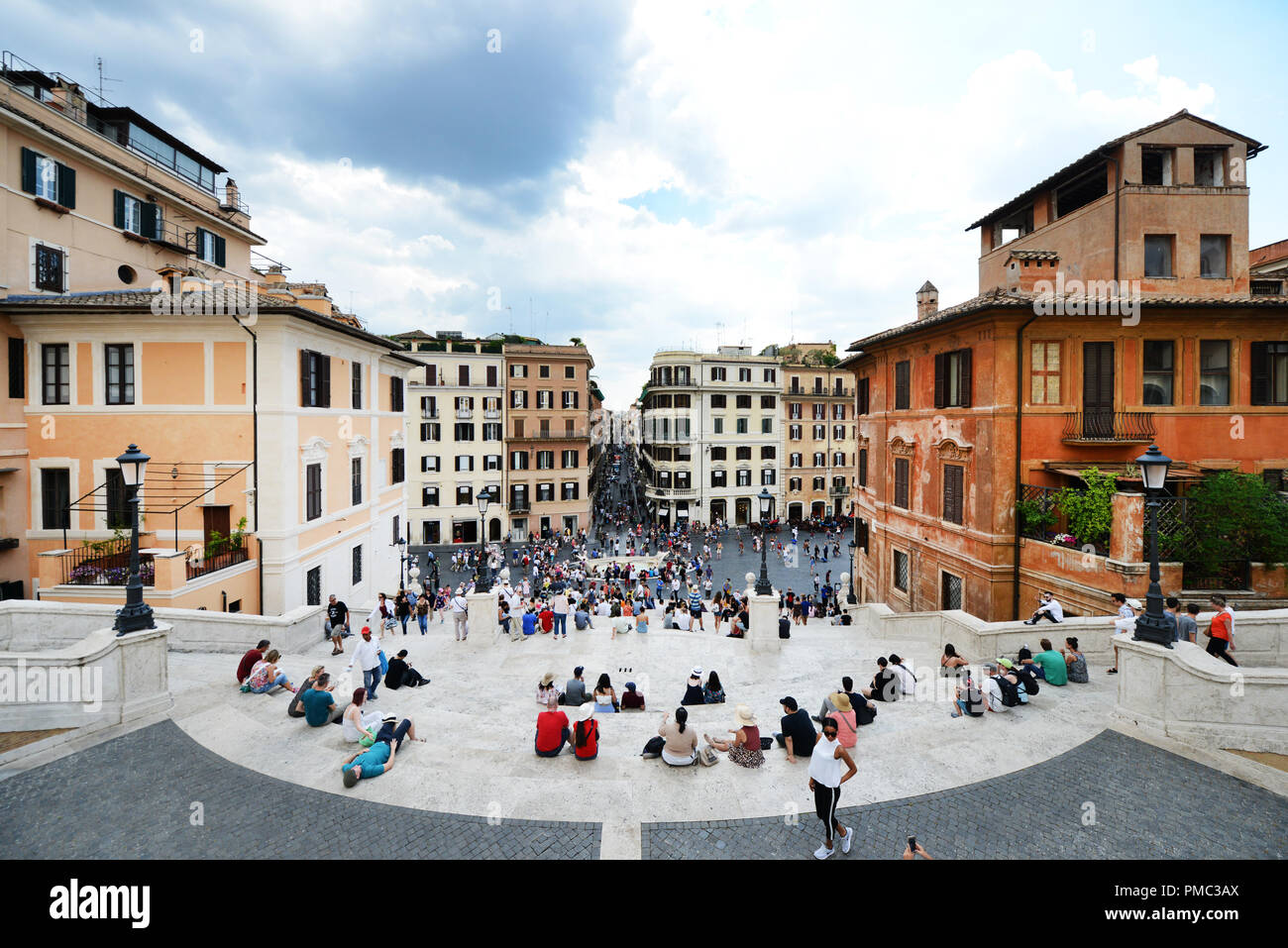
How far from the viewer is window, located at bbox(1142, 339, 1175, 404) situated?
16781 mm

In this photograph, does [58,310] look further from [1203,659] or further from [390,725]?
[1203,659]

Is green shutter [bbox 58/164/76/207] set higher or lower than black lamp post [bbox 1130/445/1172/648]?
higher

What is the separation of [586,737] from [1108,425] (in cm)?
1746

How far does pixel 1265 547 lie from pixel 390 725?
19028mm

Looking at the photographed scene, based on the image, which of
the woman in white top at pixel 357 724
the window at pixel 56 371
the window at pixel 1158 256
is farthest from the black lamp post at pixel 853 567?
the window at pixel 56 371

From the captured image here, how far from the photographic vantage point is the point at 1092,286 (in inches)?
713

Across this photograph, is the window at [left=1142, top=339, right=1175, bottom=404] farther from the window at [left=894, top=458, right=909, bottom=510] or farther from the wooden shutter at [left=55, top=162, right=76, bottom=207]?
the wooden shutter at [left=55, top=162, right=76, bottom=207]

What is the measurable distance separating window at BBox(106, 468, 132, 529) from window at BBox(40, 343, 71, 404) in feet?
8.60

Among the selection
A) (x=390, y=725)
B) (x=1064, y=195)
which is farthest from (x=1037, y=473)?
(x=390, y=725)

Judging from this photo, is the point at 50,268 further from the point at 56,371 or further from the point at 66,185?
the point at 56,371

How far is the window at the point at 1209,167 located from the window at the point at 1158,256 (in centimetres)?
227

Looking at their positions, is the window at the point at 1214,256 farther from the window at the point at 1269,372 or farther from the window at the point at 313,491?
the window at the point at 313,491

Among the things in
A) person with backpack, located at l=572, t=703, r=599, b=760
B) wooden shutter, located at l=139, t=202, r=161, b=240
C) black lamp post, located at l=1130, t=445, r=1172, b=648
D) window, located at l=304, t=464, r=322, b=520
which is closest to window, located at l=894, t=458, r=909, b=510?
black lamp post, located at l=1130, t=445, r=1172, b=648
